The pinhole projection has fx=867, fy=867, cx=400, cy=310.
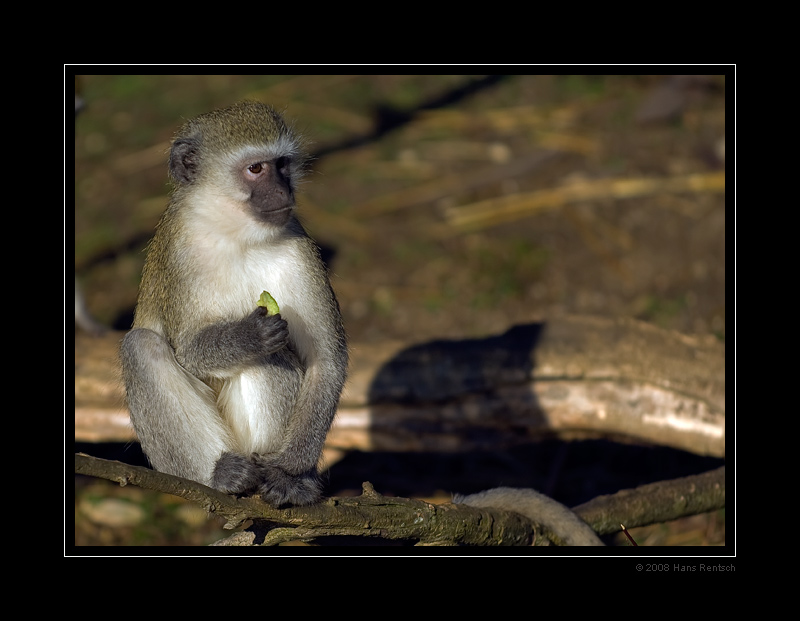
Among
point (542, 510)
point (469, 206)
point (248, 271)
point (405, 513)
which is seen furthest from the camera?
point (469, 206)

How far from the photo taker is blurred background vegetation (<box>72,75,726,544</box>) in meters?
7.75

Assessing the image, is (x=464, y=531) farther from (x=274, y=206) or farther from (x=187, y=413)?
(x=274, y=206)

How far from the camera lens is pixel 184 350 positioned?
14.4 feet

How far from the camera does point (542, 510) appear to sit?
4965 mm

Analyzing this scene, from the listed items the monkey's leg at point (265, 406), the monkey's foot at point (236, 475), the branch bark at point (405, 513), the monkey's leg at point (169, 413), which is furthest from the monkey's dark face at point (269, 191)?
the branch bark at point (405, 513)

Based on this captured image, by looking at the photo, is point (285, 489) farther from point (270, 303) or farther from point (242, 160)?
point (242, 160)

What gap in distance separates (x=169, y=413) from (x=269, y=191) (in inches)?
47.5

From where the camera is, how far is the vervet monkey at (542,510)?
4.89m

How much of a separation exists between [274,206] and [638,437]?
11.1ft

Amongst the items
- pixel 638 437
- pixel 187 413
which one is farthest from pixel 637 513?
pixel 187 413

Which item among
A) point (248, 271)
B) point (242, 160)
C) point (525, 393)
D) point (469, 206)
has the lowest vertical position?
point (525, 393)

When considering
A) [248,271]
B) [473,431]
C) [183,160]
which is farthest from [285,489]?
[473,431]

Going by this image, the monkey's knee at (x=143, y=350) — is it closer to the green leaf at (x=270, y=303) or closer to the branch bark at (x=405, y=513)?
the green leaf at (x=270, y=303)

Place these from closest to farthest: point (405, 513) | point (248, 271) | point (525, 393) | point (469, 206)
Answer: point (405, 513)
point (248, 271)
point (525, 393)
point (469, 206)
